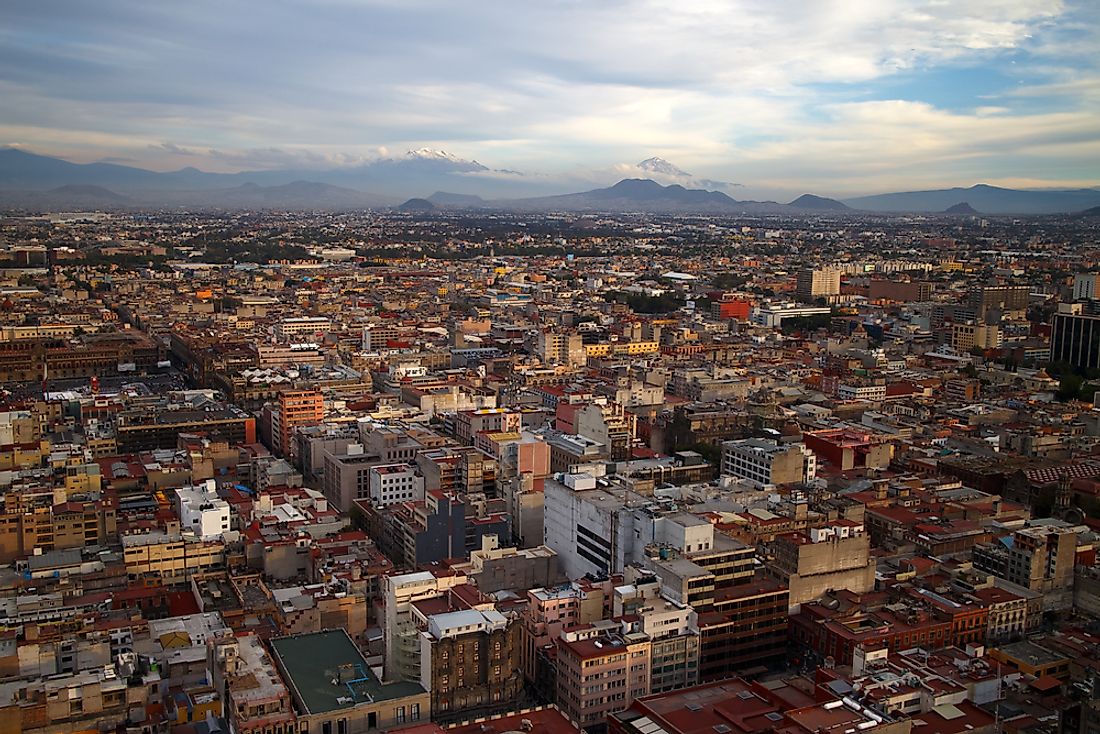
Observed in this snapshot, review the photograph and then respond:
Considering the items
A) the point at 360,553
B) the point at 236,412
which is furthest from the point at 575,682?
the point at 236,412

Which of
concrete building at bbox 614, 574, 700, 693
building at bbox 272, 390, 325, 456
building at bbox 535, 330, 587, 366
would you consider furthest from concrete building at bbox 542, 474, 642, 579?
building at bbox 535, 330, 587, 366

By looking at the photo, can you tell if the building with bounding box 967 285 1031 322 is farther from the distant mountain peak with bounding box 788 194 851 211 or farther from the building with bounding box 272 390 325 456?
the distant mountain peak with bounding box 788 194 851 211

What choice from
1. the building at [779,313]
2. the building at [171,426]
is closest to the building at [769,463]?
the building at [171,426]

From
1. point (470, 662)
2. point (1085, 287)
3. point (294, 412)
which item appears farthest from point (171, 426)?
point (1085, 287)

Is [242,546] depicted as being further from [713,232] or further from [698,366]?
[713,232]

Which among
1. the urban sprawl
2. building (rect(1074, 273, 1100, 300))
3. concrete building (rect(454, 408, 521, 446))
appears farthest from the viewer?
building (rect(1074, 273, 1100, 300))

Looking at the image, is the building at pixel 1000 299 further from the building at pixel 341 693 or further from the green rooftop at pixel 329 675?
the building at pixel 341 693
